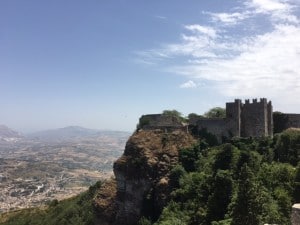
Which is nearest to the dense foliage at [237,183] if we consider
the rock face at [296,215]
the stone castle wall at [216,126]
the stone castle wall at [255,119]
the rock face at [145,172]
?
the stone castle wall at [255,119]

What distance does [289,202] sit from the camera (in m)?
35.4

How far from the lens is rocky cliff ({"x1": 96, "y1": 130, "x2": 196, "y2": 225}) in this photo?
182ft

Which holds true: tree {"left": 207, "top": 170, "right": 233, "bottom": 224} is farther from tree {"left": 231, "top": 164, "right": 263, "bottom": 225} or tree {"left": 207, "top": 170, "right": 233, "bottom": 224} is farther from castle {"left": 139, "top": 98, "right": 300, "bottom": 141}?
castle {"left": 139, "top": 98, "right": 300, "bottom": 141}

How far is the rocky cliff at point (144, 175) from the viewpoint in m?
55.6

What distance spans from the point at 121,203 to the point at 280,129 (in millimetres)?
23500

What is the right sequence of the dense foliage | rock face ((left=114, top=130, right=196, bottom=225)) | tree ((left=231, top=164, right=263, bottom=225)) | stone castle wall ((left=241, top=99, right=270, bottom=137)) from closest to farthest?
1. tree ((left=231, top=164, right=263, bottom=225))
2. the dense foliage
3. stone castle wall ((left=241, top=99, right=270, bottom=137))
4. rock face ((left=114, top=130, right=196, bottom=225))

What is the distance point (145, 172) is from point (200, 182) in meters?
10.7

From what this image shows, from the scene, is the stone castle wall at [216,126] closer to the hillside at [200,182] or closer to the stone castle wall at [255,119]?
the hillside at [200,182]

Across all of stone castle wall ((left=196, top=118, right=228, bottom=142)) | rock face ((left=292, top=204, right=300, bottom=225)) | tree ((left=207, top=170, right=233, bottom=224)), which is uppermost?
stone castle wall ((left=196, top=118, right=228, bottom=142))

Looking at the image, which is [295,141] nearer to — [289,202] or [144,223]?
[289,202]

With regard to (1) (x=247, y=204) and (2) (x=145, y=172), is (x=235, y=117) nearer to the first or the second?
(2) (x=145, y=172)

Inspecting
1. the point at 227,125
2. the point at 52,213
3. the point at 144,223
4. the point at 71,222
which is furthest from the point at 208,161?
the point at 52,213

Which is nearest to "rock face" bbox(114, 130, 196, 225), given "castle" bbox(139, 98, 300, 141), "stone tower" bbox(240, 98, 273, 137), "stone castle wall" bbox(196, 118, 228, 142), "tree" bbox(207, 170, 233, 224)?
"stone castle wall" bbox(196, 118, 228, 142)

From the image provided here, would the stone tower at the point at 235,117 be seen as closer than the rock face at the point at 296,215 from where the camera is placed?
No
